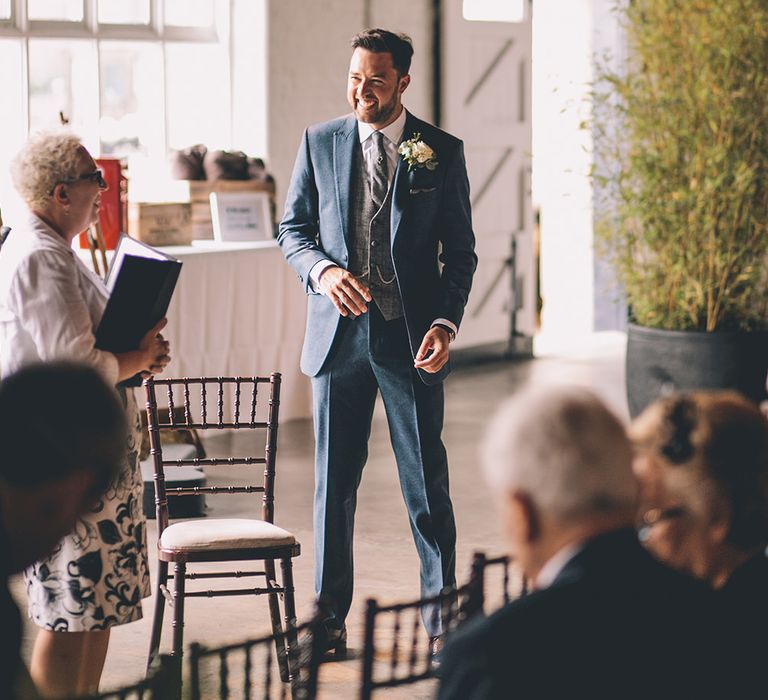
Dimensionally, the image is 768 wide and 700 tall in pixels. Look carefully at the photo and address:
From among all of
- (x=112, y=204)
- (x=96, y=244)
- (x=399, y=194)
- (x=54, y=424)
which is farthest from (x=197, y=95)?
(x=54, y=424)

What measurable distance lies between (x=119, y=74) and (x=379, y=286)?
14.6ft

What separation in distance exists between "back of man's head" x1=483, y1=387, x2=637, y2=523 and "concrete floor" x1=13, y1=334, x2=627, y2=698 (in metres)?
1.32

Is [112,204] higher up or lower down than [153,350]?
higher up

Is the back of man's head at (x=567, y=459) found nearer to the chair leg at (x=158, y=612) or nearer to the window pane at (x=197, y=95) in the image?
the chair leg at (x=158, y=612)

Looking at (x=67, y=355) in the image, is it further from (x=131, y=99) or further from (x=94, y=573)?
(x=131, y=99)

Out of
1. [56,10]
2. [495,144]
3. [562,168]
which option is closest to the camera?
[56,10]

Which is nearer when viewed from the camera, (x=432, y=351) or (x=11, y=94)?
(x=432, y=351)

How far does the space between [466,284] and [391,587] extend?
4.17ft

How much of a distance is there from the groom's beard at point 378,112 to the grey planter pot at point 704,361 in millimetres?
2452

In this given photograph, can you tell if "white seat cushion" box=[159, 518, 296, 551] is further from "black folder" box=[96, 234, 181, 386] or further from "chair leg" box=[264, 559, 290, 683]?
"black folder" box=[96, 234, 181, 386]

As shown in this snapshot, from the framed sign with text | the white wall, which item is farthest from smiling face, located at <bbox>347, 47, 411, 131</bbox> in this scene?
the white wall

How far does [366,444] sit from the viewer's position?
395 centimetres

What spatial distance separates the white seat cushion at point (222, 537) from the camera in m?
3.50

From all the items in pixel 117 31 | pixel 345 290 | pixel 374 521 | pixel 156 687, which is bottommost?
pixel 374 521
